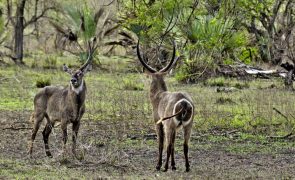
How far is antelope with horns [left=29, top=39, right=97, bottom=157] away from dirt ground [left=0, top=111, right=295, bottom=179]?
0.26 m

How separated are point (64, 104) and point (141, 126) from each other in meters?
2.86

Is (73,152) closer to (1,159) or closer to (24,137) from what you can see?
(1,159)

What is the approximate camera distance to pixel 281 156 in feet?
34.0

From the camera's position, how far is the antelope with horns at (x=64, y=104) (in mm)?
9977

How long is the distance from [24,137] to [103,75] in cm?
1092

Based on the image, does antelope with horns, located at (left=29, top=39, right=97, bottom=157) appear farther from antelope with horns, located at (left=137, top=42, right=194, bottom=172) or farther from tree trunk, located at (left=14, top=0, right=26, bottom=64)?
tree trunk, located at (left=14, top=0, right=26, bottom=64)

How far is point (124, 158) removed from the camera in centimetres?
983

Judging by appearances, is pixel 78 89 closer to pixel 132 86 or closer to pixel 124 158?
pixel 124 158

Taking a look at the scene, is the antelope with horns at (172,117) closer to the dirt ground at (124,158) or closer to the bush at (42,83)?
the dirt ground at (124,158)

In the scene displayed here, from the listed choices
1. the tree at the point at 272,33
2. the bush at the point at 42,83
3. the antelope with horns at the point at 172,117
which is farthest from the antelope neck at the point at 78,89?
the tree at the point at 272,33

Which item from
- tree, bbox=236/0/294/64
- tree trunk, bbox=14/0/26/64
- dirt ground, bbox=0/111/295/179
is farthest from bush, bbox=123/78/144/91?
tree trunk, bbox=14/0/26/64

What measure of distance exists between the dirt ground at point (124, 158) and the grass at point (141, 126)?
0.01 m

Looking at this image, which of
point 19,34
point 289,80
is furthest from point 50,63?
point 289,80

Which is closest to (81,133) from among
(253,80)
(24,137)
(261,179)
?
(24,137)
